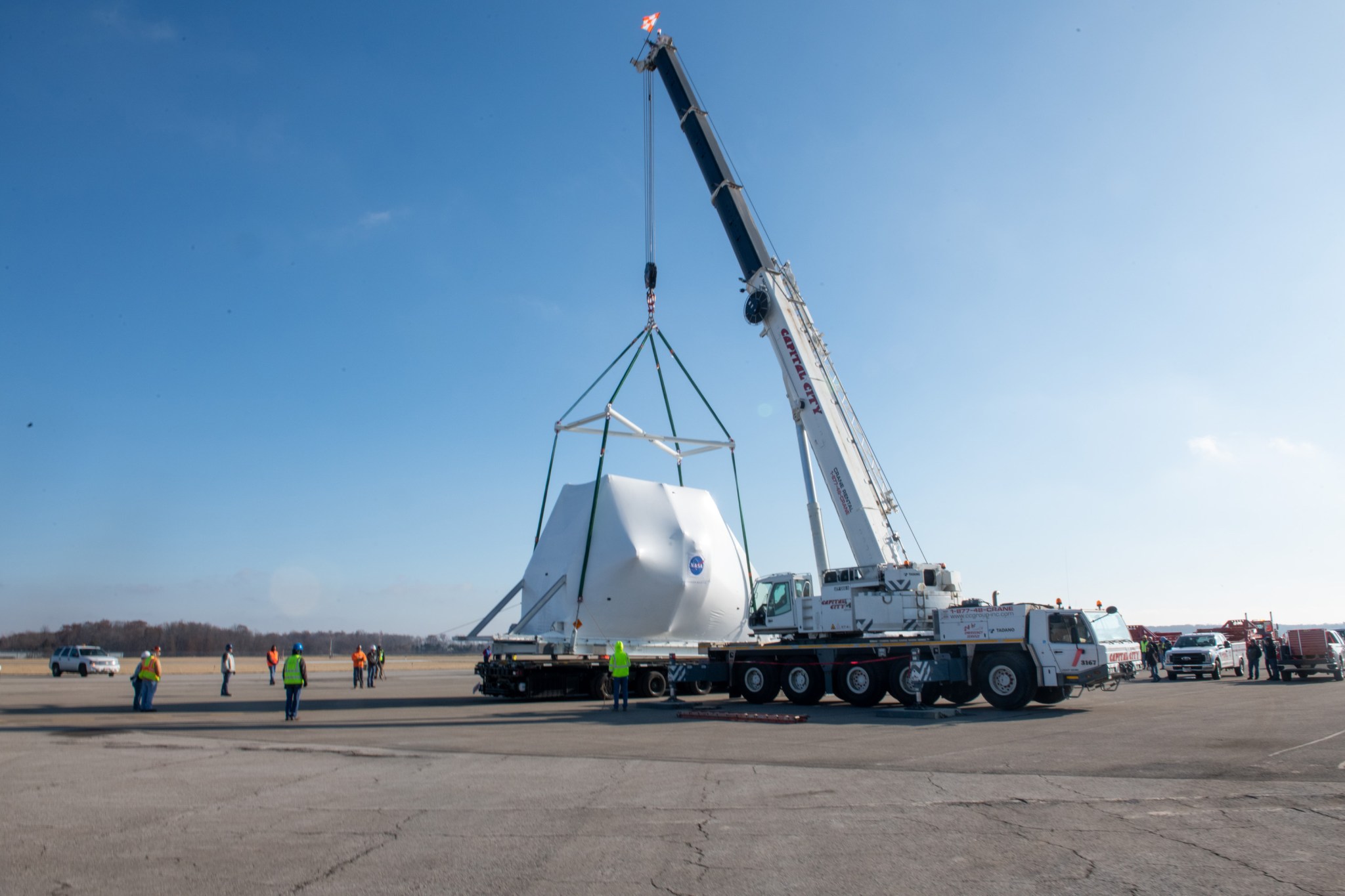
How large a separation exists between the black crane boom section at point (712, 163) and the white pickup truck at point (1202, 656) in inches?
863

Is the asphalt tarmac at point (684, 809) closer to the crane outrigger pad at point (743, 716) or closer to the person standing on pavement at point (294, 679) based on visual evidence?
the crane outrigger pad at point (743, 716)

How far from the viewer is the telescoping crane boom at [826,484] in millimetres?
18953

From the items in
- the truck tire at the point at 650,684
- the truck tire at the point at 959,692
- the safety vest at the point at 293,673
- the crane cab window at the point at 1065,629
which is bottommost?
the truck tire at the point at 650,684

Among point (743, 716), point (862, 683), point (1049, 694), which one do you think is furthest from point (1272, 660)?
point (743, 716)

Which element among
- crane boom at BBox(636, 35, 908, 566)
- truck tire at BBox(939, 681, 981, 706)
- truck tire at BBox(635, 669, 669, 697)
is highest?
crane boom at BBox(636, 35, 908, 566)

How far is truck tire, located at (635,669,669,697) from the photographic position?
2339cm

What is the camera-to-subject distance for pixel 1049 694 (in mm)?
17984

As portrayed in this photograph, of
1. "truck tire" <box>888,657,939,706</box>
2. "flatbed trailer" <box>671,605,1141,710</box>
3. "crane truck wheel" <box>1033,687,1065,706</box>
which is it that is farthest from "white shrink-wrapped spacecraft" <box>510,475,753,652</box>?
"crane truck wheel" <box>1033,687,1065,706</box>

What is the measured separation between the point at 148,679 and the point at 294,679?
4232 mm

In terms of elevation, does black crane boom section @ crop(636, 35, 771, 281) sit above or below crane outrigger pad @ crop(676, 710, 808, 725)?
above

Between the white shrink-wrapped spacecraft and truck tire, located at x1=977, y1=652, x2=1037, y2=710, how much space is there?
8.56 metres

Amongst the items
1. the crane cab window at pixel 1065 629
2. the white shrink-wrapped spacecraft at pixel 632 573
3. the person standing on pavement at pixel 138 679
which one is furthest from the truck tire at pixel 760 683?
the person standing on pavement at pixel 138 679

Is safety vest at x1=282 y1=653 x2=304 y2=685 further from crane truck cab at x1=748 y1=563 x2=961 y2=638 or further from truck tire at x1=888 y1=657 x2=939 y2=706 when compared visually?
truck tire at x1=888 y1=657 x2=939 y2=706

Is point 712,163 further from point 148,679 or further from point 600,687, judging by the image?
point 148,679
